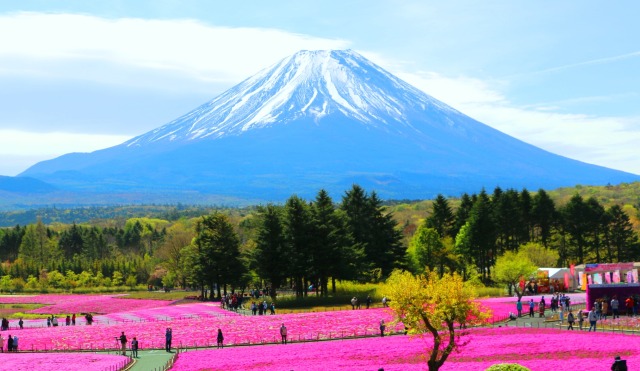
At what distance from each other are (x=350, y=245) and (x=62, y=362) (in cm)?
4628

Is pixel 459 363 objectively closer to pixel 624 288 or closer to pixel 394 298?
pixel 394 298

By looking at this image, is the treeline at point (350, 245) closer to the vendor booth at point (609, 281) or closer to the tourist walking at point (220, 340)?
the vendor booth at point (609, 281)

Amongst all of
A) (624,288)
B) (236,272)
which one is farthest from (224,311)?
(624,288)

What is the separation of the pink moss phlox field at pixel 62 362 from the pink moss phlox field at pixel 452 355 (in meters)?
3.88

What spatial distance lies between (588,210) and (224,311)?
174 feet

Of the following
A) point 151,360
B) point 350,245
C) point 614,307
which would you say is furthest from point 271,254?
point 614,307

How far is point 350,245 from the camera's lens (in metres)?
Result: 91.2

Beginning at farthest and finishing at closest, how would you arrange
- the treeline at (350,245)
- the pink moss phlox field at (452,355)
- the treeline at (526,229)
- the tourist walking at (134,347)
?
the treeline at (526,229)
the treeline at (350,245)
the tourist walking at (134,347)
the pink moss phlox field at (452,355)

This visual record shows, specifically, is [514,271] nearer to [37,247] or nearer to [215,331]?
[215,331]

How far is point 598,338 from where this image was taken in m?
45.5

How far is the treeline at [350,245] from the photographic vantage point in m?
86.8

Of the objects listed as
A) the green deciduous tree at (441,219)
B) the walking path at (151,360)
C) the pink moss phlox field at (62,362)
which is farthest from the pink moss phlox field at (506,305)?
the green deciduous tree at (441,219)

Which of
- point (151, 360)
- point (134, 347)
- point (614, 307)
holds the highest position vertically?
point (614, 307)

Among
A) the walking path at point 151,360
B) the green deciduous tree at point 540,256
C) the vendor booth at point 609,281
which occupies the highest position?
the green deciduous tree at point 540,256
